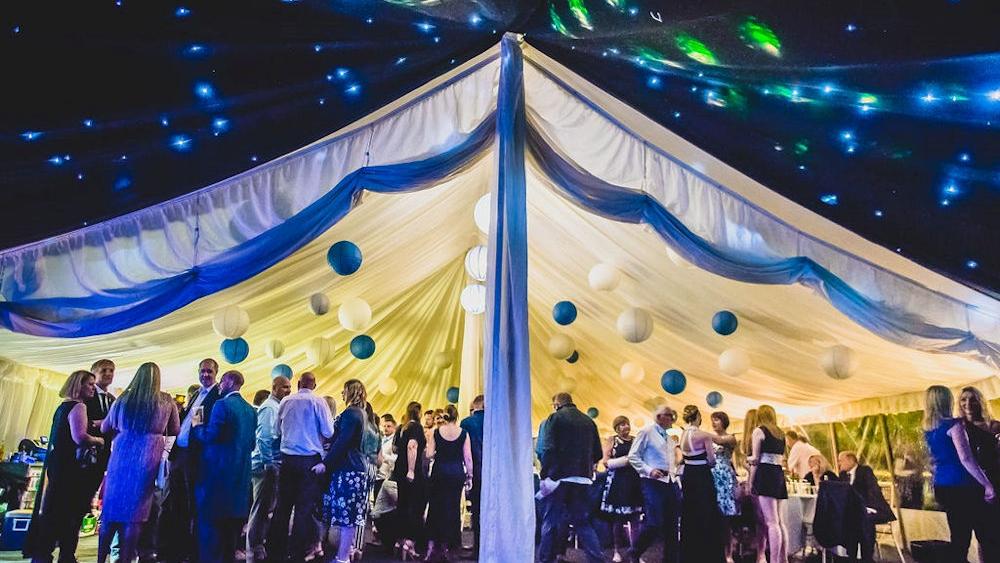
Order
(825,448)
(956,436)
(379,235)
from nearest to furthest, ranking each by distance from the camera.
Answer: (956,436)
(379,235)
(825,448)

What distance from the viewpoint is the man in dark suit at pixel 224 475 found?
3.86 m

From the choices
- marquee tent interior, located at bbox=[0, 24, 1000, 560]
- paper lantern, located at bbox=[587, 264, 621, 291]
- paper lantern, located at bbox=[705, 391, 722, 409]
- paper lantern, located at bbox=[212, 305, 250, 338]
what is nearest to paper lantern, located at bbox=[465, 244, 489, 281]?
marquee tent interior, located at bbox=[0, 24, 1000, 560]

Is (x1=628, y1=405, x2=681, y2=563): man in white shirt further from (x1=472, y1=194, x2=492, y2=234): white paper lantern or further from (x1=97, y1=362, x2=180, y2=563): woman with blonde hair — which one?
(x1=97, y1=362, x2=180, y2=563): woman with blonde hair

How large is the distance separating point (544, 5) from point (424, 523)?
13.0 feet

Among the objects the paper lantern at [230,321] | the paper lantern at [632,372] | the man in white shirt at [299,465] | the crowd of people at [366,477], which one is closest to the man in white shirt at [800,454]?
the crowd of people at [366,477]

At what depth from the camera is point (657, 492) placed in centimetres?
484

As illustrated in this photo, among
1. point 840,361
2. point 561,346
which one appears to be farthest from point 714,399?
point 840,361

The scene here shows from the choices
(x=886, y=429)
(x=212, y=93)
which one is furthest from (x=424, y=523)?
(x=886, y=429)

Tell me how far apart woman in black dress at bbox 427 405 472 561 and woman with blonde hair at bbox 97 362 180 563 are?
6.42ft

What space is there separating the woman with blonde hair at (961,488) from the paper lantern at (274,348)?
6.36 meters

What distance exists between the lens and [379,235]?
644 cm

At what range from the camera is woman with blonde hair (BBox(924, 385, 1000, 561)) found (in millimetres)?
3797

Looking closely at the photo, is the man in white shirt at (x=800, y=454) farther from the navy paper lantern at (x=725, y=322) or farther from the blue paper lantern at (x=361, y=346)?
the blue paper lantern at (x=361, y=346)

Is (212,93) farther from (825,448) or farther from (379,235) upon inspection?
(825,448)
